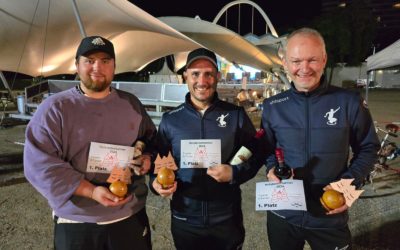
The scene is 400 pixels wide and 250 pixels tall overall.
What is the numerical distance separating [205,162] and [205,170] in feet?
0.33

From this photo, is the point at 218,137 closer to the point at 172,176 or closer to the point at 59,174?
the point at 172,176

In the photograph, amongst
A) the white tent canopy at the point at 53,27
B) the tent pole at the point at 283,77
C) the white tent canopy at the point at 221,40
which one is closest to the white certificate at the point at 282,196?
the white tent canopy at the point at 53,27

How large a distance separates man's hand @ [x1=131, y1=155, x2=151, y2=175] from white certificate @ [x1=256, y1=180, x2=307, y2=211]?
766 mm

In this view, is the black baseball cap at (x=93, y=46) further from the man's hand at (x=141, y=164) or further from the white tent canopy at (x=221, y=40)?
the white tent canopy at (x=221, y=40)

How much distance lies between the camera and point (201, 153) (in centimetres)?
248

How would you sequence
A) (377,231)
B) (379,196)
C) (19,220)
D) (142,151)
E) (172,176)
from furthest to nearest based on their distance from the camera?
(379,196), (19,220), (377,231), (142,151), (172,176)

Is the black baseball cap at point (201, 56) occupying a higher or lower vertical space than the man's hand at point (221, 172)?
higher

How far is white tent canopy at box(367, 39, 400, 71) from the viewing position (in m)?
8.47

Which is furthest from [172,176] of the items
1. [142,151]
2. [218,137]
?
[218,137]

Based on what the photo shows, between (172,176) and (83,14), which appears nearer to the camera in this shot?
(172,176)

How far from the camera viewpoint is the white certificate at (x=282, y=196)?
221 cm

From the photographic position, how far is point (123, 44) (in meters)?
18.1

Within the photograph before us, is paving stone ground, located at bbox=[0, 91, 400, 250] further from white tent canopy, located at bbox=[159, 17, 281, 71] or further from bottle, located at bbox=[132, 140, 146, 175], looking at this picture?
white tent canopy, located at bbox=[159, 17, 281, 71]

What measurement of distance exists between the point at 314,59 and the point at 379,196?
441 centimetres
